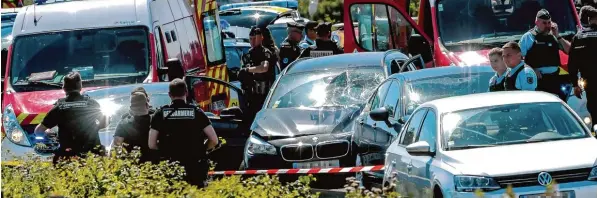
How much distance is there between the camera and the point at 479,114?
12133 millimetres

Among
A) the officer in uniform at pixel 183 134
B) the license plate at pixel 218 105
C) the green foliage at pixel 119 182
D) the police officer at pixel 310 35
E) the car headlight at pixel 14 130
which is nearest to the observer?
the green foliage at pixel 119 182

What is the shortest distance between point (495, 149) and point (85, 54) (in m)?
9.25

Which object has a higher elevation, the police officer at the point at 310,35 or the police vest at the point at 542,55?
the police vest at the point at 542,55

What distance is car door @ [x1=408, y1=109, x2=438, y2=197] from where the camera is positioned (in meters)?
11.7

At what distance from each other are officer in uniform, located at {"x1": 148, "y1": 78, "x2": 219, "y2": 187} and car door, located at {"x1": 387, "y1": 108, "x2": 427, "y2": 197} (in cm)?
146

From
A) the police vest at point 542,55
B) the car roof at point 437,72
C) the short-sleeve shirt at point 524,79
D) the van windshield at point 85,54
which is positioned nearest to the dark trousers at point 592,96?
the police vest at point 542,55

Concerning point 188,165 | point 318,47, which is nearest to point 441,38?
point 318,47

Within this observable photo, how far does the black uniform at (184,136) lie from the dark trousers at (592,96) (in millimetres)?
6060

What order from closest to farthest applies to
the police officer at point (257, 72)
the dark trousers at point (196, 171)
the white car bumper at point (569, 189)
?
the white car bumper at point (569, 189) < the dark trousers at point (196, 171) < the police officer at point (257, 72)

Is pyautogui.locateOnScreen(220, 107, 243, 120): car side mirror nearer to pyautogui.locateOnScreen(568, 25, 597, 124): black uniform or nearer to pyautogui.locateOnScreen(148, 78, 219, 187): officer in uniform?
pyautogui.locateOnScreen(148, 78, 219, 187): officer in uniform

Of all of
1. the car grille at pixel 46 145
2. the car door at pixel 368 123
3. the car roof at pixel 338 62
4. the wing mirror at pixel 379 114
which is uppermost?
the wing mirror at pixel 379 114

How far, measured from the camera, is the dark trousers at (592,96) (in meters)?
17.9

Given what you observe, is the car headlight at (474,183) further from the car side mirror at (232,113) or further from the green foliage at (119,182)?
the car side mirror at (232,113)

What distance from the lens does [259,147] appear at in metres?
15.9
